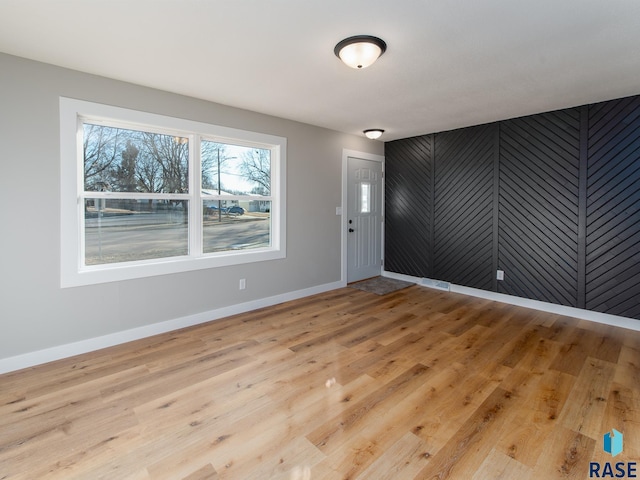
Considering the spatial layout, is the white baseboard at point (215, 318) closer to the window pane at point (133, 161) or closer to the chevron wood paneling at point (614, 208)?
the chevron wood paneling at point (614, 208)

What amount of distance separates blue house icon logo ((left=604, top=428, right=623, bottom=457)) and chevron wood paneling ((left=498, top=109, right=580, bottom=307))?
2357 mm

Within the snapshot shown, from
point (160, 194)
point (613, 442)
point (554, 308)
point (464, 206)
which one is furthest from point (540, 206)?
point (160, 194)

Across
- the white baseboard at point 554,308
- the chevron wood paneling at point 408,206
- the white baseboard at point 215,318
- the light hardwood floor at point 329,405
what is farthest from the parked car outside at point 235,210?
the white baseboard at point 554,308

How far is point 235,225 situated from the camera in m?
3.93

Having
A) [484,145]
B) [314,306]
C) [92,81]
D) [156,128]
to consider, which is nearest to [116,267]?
[156,128]

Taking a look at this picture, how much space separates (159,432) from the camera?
184cm

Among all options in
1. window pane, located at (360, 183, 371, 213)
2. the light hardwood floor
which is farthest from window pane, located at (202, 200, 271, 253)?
window pane, located at (360, 183, 371, 213)

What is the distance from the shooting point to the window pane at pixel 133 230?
294cm

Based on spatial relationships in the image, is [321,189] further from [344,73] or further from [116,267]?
[116,267]

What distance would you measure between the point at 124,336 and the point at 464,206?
15.0 feet

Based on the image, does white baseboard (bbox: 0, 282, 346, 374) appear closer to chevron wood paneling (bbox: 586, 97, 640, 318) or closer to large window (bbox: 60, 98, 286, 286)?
large window (bbox: 60, 98, 286, 286)

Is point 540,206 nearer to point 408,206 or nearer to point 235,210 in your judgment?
point 408,206

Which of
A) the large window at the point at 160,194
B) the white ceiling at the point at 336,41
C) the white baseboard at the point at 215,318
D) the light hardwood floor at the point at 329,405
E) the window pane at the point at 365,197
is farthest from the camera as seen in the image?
the window pane at the point at 365,197

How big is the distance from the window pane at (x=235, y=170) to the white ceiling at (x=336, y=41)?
0.60 meters
